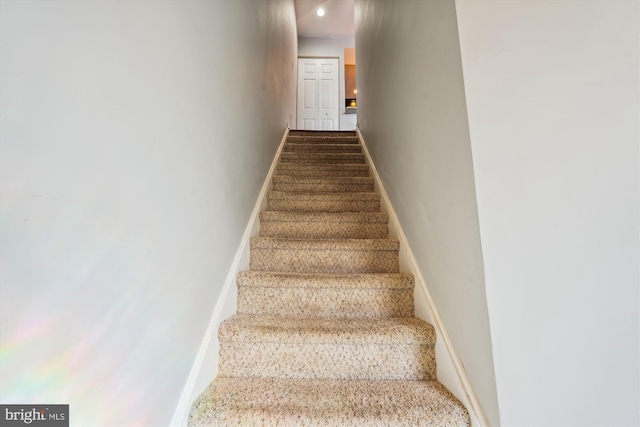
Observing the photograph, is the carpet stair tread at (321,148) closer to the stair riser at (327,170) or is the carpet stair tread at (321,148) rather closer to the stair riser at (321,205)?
the stair riser at (327,170)

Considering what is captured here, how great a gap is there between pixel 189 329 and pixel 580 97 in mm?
1350

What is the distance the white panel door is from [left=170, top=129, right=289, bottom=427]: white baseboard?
4375mm

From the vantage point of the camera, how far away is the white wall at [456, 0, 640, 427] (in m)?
0.68

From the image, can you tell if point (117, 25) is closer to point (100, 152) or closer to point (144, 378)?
point (100, 152)

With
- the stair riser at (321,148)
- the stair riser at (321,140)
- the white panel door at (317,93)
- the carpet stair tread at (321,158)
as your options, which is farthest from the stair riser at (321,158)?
the white panel door at (317,93)

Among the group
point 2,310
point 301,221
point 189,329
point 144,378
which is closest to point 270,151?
point 301,221

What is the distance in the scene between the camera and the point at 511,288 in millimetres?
739

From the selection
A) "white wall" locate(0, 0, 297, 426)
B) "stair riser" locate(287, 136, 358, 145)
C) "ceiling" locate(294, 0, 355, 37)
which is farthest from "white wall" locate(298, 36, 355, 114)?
"white wall" locate(0, 0, 297, 426)

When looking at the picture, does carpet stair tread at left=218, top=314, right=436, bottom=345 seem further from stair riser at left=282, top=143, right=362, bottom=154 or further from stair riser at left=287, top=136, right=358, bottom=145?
stair riser at left=287, top=136, right=358, bottom=145

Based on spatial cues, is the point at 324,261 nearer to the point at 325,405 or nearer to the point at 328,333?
the point at 328,333

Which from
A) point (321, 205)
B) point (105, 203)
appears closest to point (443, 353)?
point (105, 203)

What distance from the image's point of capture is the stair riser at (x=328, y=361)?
1.02 m

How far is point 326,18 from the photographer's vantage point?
480 centimetres

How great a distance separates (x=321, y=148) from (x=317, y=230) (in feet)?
5.25
